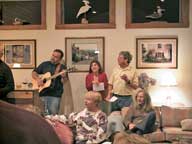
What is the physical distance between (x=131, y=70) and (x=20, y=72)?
2.25 meters

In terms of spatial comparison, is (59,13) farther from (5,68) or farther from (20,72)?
(5,68)

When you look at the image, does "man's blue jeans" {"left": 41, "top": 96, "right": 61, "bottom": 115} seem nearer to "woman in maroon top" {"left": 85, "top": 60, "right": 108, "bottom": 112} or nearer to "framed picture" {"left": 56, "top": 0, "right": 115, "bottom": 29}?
"woman in maroon top" {"left": 85, "top": 60, "right": 108, "bottom": 112}

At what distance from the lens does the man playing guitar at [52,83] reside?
5.86m

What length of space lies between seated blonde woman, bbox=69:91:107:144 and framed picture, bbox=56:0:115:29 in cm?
327

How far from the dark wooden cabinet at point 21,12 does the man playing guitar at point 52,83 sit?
1332 mm

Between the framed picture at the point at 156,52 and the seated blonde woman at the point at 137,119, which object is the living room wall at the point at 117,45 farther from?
the seated blonde woman at the point at 137,119

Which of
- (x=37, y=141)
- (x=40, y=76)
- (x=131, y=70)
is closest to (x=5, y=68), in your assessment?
(x=40, y=76)

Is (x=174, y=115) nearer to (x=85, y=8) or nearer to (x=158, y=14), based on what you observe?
(x=158, y=14)

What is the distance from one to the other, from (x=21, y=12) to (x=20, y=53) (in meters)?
0.78

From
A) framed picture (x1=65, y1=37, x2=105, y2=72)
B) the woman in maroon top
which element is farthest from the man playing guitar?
framed picture (x1=65, y1=37, x2=105, y2=72)

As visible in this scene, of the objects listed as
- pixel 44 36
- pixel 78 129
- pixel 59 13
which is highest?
pixel 59 13

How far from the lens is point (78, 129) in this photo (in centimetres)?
350

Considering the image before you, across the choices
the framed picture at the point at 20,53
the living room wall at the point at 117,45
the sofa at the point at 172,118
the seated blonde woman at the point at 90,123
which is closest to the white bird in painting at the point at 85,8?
the living room wall at the point at 117,45

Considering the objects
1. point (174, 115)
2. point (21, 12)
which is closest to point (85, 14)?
point (21, 12)
